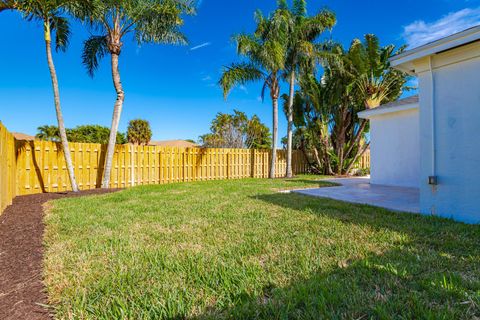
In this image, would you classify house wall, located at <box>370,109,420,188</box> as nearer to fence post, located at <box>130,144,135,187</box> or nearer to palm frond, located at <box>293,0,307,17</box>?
palm frond, located at <box>293,0,307,17</box>

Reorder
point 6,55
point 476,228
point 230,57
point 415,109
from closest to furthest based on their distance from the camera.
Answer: point 476,228 → point 415,109 → point 6,55 → point 230,57

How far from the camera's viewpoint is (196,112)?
26.1 m

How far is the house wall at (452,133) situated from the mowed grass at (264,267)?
0.54m

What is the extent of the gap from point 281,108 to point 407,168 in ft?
31.4

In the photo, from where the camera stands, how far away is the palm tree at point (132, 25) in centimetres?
953

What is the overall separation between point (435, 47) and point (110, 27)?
10.4 metres

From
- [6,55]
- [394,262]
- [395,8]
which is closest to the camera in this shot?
[394,262]

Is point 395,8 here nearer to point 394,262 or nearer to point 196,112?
point 394,262

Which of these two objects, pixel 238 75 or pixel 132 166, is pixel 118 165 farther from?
pixel 238 75

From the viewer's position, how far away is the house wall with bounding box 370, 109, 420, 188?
8.45 metres

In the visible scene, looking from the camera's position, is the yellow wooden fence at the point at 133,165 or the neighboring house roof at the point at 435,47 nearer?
the neighboring house roof at the point at 435,47

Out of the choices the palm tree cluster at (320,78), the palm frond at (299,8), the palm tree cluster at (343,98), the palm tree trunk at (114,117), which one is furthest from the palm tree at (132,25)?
the palm tree cluster at (343,98)

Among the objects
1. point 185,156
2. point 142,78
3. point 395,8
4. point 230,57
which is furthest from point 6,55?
point 395,8

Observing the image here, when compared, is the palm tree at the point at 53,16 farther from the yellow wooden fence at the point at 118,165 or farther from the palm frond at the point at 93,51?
the palm frond at the point at 93,51
